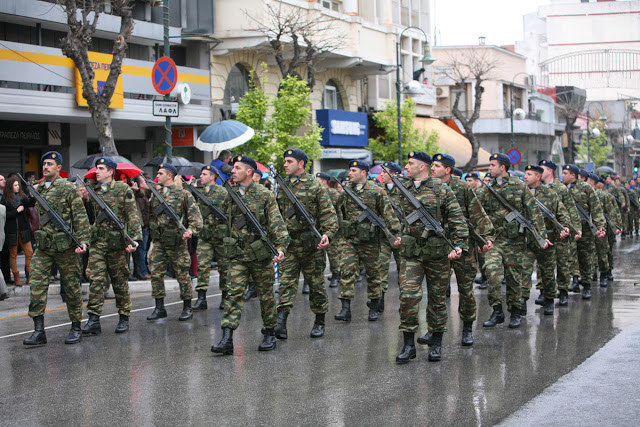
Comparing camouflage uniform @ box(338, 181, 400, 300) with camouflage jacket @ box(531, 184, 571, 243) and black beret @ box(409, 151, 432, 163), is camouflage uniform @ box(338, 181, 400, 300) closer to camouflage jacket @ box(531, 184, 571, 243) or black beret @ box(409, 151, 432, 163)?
camouflage jacket @ box(531, 184, 571, 243)

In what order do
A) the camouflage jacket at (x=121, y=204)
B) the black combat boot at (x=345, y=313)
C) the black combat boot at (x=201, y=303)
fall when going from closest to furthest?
the camouflage jacket at (x=121, y=204) → the black combat boot at (x=345, y=313) → the black combat boot at (x=201, y=303)

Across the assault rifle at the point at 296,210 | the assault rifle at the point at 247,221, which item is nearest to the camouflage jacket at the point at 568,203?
the assault rifle at the point at 296,210

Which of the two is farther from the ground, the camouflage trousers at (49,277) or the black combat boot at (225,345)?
the camouflage trousers at (49,277)

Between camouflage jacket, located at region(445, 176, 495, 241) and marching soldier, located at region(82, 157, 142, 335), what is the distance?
12.0ft

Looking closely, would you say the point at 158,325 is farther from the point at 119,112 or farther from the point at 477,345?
the point at 119,112

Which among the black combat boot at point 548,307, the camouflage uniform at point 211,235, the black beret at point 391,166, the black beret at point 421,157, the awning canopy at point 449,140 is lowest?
the black combat boot at point 548,307

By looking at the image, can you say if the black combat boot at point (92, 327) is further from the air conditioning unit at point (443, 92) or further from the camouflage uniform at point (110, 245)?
the air conditioning unit at point (443, 92)

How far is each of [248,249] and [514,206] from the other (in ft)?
12.0

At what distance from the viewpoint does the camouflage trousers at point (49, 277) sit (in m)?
9.03

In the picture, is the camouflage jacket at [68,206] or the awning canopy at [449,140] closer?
the camouflage jacket at [68,206]

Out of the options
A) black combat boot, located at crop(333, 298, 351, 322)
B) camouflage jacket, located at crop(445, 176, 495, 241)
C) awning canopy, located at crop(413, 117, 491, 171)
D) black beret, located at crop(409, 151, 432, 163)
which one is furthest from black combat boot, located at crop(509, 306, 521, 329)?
awning canopy, located at crop(413, 117, 491, 171)

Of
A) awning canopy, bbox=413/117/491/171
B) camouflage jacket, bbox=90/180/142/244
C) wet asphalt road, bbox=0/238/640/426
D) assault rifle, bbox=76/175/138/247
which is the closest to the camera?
wet asphalt road, bbox=0/238/640/426

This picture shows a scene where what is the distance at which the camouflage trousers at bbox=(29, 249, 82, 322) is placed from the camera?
9.03m

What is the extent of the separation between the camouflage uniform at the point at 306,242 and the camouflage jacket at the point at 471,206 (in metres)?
1.33
